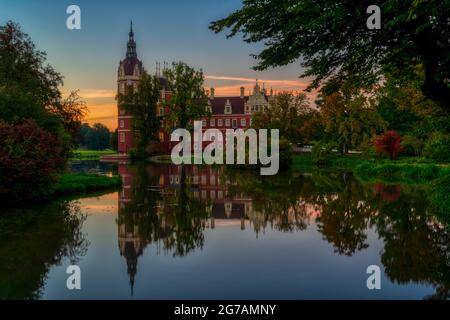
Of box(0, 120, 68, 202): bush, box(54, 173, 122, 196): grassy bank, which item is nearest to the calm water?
box(0, 120, 68, 202): bush

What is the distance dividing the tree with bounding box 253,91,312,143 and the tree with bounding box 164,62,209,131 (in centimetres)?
683

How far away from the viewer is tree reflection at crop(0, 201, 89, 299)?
668 cm

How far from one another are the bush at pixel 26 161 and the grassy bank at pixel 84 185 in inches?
80.6

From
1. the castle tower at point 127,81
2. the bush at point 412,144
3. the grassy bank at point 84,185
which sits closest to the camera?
the grassy bank at point 84,185

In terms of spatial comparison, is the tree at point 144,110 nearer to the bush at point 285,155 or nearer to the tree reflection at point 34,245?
the bush at point 285,155

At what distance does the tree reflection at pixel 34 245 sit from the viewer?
668 cm

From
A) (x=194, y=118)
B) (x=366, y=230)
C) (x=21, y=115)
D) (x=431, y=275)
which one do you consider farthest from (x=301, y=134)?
(x=431, y=275)

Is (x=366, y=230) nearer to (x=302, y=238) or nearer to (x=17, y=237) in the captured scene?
(x=302, y=238)

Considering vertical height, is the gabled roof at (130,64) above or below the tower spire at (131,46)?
below

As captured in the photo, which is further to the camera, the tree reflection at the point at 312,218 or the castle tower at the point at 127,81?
the castle tower at the point at 127,81

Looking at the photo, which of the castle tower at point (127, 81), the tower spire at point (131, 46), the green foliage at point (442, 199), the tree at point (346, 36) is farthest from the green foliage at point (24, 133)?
the tower spire at point (131, 46)

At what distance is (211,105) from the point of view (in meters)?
77.6

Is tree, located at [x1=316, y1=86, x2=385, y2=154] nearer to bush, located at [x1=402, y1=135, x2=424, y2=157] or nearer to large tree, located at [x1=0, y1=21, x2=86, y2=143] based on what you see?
bush, located at [x1=402, y1=135, x2=424, y2=157]
